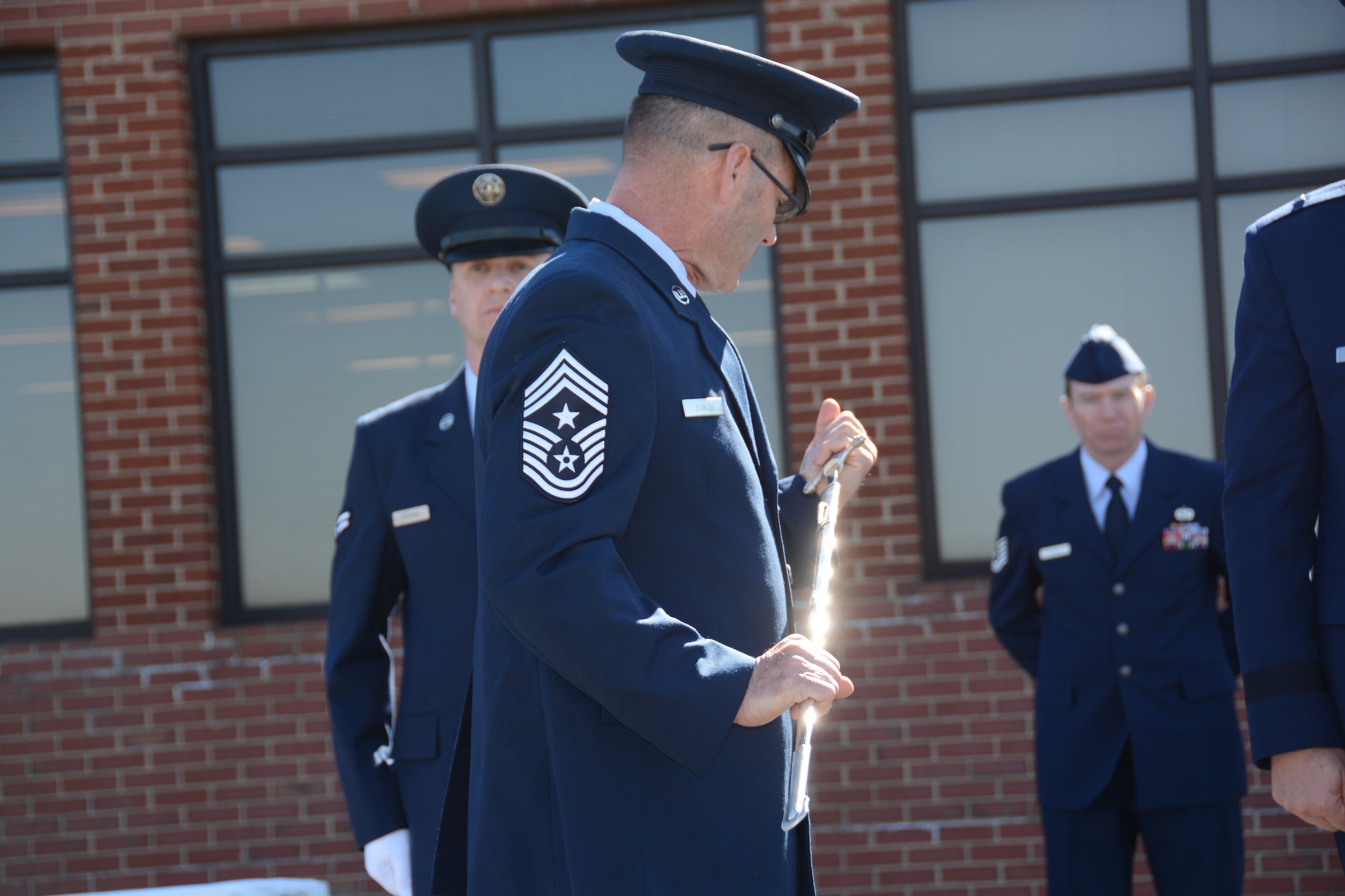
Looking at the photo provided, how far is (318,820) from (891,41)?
426 cm

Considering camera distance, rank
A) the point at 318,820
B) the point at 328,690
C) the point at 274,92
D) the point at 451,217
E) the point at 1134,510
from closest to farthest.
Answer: the point at 328,690
the point at 451,217
the point at 1134,510
the point at 318,820
the point at 274,92

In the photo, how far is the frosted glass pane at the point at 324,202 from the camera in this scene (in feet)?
21.2

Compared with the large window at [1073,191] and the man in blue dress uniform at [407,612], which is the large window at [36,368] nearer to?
the man in blue dress uniform at [407,612]

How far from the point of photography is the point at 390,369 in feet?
21.1

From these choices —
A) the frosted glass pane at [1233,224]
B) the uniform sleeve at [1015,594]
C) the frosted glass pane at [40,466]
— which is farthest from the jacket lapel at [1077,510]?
the frosted glass pane at [40,466]

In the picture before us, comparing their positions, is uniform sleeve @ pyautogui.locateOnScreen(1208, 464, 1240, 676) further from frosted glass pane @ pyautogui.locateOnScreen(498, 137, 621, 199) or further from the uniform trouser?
frosted glass pane @ pyautogui.locateOnScreen(498, 137, 621, 199)

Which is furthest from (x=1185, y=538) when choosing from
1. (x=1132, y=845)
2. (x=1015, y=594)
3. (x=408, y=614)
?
(x=408, y=614)

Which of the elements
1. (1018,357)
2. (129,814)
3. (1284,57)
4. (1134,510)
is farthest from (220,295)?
(1284,57)

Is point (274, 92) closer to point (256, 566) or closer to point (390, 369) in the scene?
point (390, 369)

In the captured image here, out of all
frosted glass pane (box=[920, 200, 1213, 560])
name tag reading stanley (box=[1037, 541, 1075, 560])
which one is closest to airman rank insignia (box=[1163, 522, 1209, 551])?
name tag reading stanley (box=[1037, 541, 1075, 560])

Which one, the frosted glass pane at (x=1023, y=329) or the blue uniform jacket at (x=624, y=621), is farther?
the frosted glass pane at (x=1023, y=329)

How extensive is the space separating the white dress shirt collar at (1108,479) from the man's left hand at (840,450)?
228 cm

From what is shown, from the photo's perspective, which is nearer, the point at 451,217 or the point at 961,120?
the point at 451,217

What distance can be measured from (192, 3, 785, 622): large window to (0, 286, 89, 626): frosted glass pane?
0.72 m
